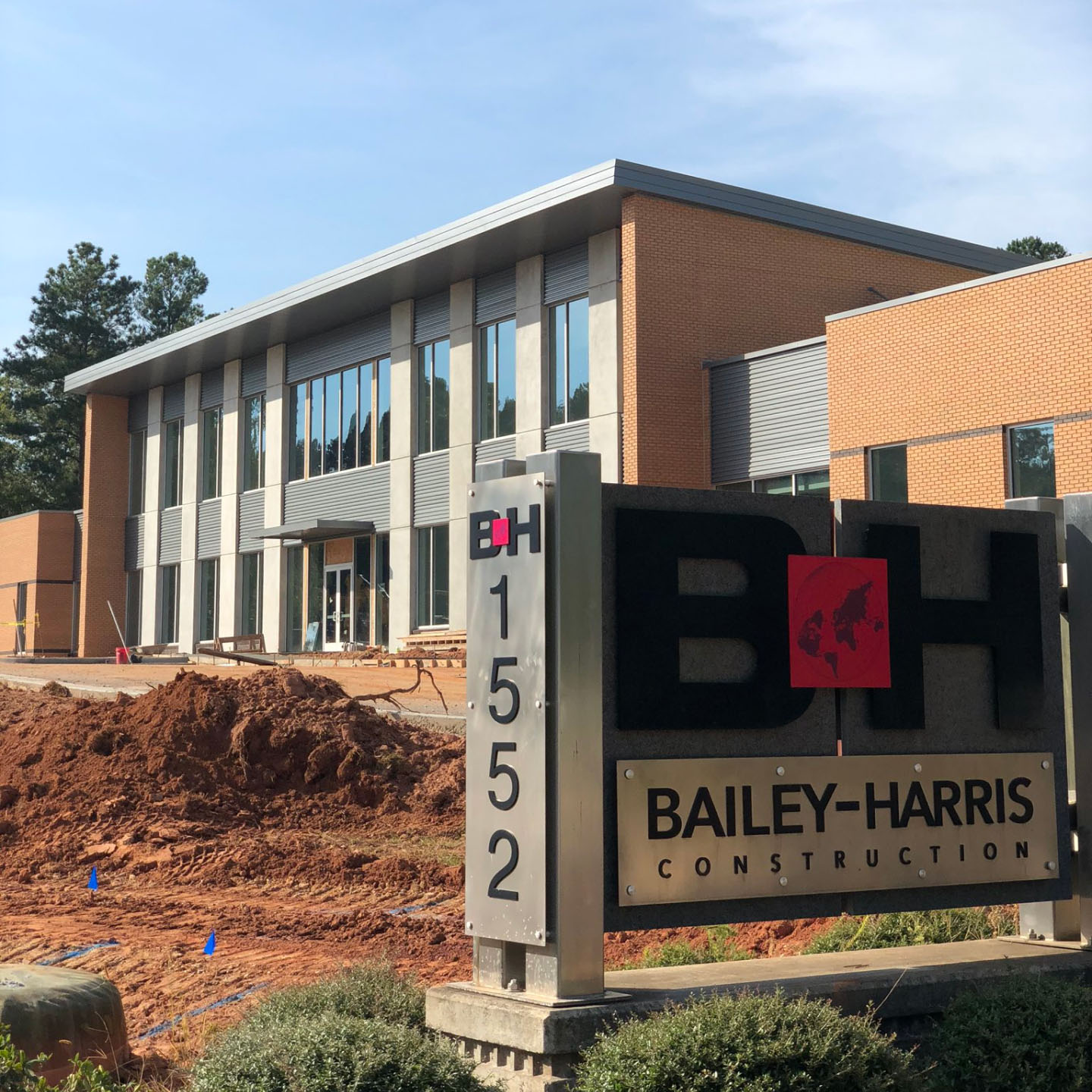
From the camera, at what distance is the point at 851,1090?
541 centimetres

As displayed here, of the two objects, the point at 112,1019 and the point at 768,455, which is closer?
the point at 112,1019

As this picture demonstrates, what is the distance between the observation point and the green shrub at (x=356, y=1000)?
6.05 meters

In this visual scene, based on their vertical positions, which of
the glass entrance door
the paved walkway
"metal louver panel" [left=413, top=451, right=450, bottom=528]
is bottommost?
the paved walkway

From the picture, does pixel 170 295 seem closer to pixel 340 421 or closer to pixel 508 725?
pixel 340 421

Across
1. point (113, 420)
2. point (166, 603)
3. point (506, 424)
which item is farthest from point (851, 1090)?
point (113, 420)

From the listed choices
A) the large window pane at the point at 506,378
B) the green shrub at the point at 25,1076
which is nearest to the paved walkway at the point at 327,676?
the large window pane at the point at 506,378

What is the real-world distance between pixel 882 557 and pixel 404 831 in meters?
9.40

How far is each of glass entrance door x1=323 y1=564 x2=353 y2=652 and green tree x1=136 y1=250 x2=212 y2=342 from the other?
51354 mm

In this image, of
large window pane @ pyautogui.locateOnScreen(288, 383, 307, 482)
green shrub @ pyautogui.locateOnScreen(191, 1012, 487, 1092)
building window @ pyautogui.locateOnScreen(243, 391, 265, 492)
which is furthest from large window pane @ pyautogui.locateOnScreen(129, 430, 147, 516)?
green shrub @ pyautogui.locateOnScreen(191, 1012, 487, 1092)

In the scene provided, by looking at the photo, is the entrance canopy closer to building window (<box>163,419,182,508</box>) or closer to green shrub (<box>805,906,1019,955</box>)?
building window (<box>163,419,182,508</box>)

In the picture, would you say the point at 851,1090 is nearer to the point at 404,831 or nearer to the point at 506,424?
the point at 404,831

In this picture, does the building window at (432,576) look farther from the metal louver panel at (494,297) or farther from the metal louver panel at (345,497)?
the metal louver panel at (494,297)

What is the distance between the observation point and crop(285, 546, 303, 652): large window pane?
1693 inches

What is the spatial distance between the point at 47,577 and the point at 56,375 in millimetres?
30830
